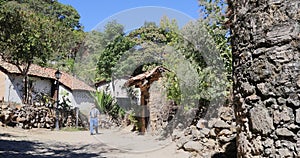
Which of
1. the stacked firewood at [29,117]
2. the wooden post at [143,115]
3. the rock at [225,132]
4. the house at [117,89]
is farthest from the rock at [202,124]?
the stacked firewood at [29,117]

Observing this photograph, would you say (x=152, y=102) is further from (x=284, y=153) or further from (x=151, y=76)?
(x=284, y=153)

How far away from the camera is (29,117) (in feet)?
56.5

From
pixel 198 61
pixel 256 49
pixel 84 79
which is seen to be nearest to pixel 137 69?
pixel 198 61

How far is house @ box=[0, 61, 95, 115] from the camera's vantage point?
2319 centimetres

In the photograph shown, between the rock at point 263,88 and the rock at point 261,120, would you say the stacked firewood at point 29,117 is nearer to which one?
the rock at point 261,120

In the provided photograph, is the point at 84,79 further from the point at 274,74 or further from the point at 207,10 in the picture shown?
the point at 274,74

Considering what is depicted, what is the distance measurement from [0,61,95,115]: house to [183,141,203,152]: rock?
45.2 feet

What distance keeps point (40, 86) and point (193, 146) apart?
1981 centimetres

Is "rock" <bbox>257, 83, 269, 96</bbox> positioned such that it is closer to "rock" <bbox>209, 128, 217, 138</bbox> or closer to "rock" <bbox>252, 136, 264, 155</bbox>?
"rock" <bbox>252, 136, 264, 155</bbox>

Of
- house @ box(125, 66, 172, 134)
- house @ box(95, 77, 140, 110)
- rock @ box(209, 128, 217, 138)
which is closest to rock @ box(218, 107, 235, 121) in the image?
rock @ box(209, 128, 217, 138)

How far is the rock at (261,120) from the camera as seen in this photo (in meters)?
3.97

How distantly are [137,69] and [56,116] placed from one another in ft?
20.3

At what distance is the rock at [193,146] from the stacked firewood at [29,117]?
34.6 ft

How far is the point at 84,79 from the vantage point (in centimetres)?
3186
